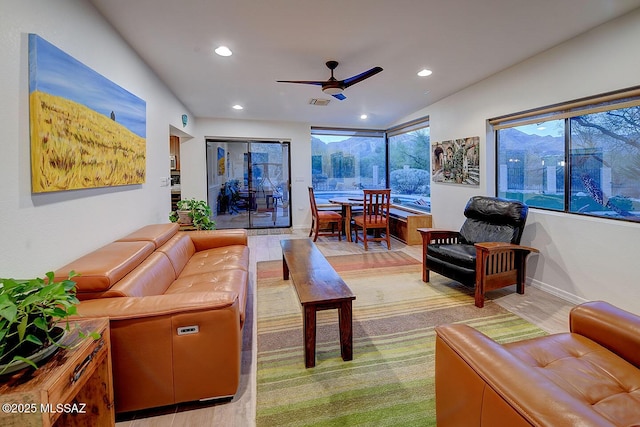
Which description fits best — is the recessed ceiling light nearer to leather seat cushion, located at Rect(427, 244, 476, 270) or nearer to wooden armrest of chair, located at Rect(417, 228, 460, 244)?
wooden armrest of chair, located at Rect(417, 228, 460, 244)

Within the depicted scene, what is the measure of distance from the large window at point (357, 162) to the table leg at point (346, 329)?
16.5ft

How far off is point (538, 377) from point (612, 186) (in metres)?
2.85

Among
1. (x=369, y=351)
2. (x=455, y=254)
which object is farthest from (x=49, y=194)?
(x=455, y=254)

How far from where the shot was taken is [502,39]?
287 centimetres

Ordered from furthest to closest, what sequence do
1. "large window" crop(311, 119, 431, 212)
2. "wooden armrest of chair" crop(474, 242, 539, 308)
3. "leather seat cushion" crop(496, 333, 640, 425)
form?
"large window" crop(311, 119, 431, 212)
"wooden armrest of chair" crop(474, 242, 539, 308)
"leather seat cushion" crop(496, 333, 640, 425)

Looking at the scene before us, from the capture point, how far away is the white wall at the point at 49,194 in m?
1.49

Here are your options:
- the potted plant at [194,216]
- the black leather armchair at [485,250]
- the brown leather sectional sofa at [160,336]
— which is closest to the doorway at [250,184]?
the potted plant at [194,216]

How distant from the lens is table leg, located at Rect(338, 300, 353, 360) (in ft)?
6.73

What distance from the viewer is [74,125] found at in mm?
1949

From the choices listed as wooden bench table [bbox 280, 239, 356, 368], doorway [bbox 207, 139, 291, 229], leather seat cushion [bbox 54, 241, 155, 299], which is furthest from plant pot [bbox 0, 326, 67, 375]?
doorway [bbox 207, 139, 291, 229]

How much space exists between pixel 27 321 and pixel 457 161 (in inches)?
193

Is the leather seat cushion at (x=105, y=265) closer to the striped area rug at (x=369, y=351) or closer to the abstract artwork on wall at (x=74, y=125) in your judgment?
the abstract artwork on wall at (x=74, y=125)

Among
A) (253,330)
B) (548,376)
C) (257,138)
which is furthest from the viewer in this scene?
(257,138)

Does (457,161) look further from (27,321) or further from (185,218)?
(27,321)
